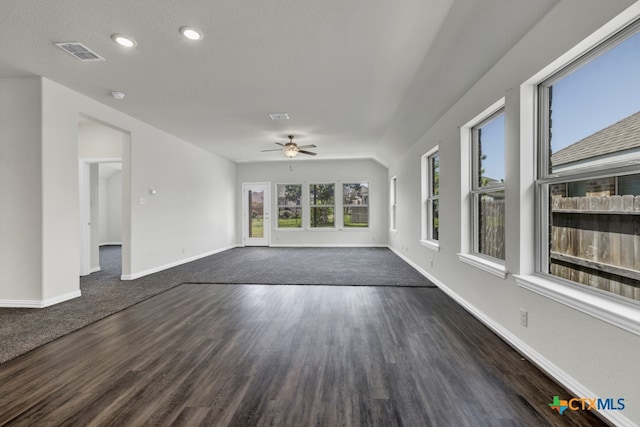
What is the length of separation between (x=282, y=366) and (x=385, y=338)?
97cm

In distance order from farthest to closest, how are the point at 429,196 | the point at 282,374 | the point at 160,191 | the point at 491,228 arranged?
the point at 160,191 → the point at 429,196 → the point at 491,228 → the point at 282,374

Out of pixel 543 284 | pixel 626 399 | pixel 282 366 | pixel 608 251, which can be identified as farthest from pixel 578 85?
pixel 282 366

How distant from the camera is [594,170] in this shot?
171 centimetres

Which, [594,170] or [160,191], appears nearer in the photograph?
[594,170]

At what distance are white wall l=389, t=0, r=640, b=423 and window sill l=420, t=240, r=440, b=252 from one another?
20 cm

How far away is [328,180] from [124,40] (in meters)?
6.91

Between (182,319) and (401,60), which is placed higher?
(401,60)

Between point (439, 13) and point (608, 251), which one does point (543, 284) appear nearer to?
point (608, 251)

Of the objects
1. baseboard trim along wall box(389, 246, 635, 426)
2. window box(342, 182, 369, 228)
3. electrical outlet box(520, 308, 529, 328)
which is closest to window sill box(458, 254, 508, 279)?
electrical outlet box(520, 308, 529, 328)

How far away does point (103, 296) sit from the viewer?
150 inches

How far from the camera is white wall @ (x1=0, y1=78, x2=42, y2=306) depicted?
337cm

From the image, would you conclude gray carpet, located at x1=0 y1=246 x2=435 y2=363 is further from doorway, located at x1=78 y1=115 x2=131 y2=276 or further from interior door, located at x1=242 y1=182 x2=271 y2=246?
interior door, located at x1=242 y1=182 x2=271 y2=246

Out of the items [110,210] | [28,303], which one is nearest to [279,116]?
[28,303]

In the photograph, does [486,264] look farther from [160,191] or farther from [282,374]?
[160,191]
